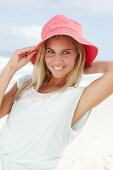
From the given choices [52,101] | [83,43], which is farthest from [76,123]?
[83,43]

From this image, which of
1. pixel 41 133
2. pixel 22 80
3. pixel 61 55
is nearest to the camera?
pixel 41 133

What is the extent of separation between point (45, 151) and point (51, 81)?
2.03ft

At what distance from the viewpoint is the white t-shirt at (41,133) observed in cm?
182

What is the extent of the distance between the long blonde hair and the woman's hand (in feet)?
0.28

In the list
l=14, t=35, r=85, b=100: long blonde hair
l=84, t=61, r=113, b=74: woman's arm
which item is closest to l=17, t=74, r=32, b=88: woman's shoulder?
l=14, t=35, r=85, b=100: long blonde hair

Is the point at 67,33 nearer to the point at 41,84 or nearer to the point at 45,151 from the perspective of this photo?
the point at 41,84

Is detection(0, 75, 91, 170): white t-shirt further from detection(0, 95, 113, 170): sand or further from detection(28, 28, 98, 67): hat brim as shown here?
detection(0, 95, 113, 170): sand

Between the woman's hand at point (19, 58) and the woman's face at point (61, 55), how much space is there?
165 mm

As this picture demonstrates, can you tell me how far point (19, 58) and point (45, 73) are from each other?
27 cm

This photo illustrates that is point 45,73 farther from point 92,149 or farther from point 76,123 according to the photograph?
point 92,149

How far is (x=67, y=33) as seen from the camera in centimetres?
186

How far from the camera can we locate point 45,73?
7.35 feet

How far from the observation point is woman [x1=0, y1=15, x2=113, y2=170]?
1.83 meters

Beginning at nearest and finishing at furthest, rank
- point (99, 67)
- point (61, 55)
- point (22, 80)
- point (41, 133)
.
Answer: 1. point (41, 133)
2. point (61, 55)
3. point (99, 67)
4. point (22, 80)
